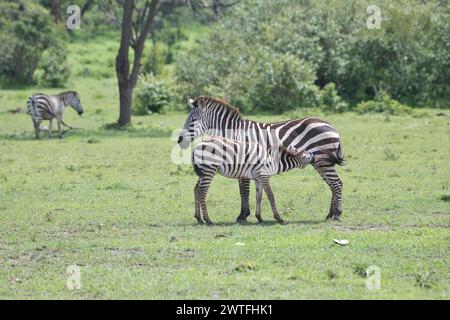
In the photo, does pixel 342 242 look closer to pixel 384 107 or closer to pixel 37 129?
pixel 37 129

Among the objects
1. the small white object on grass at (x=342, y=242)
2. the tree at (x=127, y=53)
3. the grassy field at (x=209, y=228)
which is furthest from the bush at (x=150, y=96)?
the small white object on grass at (x=342, y=242)

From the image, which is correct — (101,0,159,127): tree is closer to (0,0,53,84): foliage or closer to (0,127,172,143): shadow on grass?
(0,127,172,143): shadow on grass

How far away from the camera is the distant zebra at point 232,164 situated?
13516mm

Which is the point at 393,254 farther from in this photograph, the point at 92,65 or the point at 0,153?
the point at 92,65

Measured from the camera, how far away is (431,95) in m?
33.8

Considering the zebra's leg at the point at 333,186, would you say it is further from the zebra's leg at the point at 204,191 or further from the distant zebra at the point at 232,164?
the zebra's leg at the point at 204,191

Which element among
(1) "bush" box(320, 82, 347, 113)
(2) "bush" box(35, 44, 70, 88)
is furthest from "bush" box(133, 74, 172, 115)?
(2) "bush" box(35, 44, 70, 88)

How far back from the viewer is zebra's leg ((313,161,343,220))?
14039 millimetres

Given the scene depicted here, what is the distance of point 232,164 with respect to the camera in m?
13.5

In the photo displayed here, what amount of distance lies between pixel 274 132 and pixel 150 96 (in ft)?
64.6

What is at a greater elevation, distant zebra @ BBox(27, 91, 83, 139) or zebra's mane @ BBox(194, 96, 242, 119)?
zebra's mane @ BBox(194, 96, 242, 119)

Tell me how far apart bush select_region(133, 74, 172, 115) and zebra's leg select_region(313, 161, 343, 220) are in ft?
A: 65.0

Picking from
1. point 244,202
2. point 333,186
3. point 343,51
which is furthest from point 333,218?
point 343,51

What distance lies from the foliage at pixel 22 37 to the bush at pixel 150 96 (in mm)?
8087
